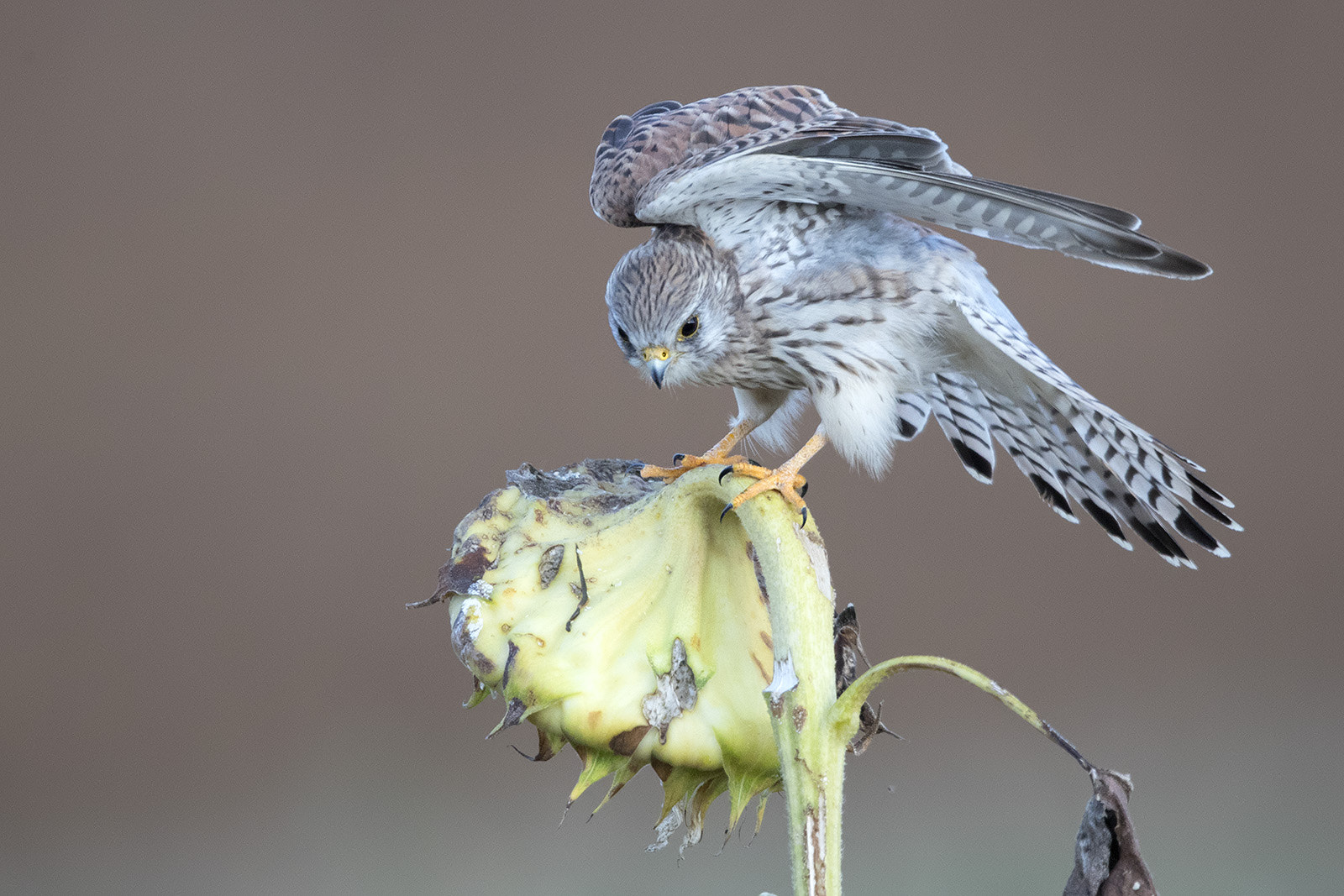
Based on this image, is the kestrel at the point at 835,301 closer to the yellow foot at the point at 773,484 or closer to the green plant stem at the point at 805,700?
the yellow foot at the point at 773,484

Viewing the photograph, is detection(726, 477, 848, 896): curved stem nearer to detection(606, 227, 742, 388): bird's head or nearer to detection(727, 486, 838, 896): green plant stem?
detection(727, 486, 838, 896): green plant stem

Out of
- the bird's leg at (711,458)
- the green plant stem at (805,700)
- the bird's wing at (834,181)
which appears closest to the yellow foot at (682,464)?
the bird's leg at (711,458)

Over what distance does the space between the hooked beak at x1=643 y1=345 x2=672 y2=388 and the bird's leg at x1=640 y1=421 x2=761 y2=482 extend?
4.1 inches

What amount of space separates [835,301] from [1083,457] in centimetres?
33

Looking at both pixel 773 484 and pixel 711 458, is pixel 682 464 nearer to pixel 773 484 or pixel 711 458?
pixel 711 458

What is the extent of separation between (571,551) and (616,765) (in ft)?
0.42

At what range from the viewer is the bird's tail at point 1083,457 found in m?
1.11

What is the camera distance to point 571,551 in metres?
0.66

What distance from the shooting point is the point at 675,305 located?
117cm

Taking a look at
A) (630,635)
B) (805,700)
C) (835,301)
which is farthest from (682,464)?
(805,700)

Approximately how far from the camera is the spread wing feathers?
3.64ft

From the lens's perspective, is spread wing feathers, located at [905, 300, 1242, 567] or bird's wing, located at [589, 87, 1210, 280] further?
spread wing feathers, located at [905, 300, 1242, 567]

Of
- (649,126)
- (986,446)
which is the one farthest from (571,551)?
(986,446)

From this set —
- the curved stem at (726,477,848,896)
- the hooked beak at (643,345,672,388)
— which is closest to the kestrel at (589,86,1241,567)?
the hooked beak at (643,345,672,388)
